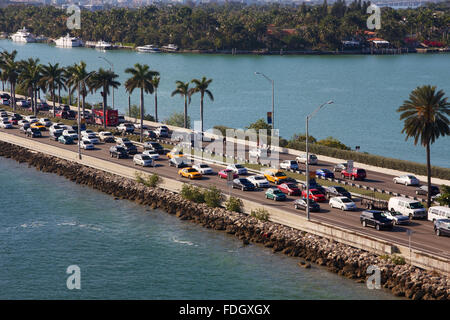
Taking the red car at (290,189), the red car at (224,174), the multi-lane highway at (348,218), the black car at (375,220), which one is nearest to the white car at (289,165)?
the red car at (224,174)

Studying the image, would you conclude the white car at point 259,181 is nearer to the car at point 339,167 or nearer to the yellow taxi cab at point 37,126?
the car at point 339,167

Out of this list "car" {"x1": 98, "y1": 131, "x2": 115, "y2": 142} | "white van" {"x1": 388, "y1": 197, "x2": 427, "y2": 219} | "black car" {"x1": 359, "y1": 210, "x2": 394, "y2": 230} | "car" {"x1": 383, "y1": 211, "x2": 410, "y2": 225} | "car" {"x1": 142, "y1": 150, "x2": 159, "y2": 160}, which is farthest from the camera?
"car" {"x1": 98, "y1": 131, "x2": 115, "y2": 142}

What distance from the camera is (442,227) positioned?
53688 mm

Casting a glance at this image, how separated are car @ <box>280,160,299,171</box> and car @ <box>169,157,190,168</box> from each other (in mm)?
10421

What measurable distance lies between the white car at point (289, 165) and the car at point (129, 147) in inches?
758

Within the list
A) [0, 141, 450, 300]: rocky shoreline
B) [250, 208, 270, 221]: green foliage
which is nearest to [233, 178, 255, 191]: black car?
[0, 141, 450, 300]: rocky shoreline

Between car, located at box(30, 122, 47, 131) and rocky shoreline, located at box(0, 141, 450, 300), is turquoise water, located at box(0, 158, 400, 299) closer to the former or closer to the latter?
rocky shoreline, located at box(0, 141, 450, 300)

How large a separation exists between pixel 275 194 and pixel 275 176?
7230mm

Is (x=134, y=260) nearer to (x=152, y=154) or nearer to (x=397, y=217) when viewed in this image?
(x=397, y=217)

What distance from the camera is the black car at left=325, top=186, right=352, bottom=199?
65000mm

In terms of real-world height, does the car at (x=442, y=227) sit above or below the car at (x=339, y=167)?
below

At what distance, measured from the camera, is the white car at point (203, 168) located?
7591 centimetres

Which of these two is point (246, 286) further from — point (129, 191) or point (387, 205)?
point (129, 191)
